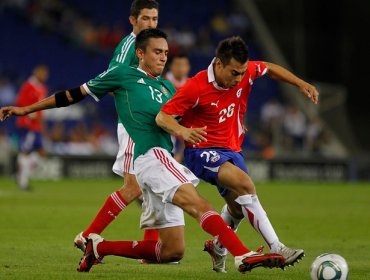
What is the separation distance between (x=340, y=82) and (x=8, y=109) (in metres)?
27.5

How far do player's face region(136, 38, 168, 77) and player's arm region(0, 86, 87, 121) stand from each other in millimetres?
603

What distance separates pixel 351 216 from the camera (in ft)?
52.9

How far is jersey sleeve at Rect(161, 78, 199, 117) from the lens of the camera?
8320 mm

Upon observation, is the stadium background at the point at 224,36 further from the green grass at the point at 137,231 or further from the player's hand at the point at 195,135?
the player's hand at the point at 195,135

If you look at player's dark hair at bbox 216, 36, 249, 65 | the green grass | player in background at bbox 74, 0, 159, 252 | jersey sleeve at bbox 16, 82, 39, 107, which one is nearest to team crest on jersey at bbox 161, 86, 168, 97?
player's dark hair at bbox 216, 36, 249, 65

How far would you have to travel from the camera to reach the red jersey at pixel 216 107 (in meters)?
8.67

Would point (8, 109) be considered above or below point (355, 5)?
below

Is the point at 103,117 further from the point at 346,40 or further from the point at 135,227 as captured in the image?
the point at 135,227

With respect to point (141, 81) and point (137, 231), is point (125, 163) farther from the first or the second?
point (137, 231)

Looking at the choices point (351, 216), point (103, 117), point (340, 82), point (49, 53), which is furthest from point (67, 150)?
point (351, 216)

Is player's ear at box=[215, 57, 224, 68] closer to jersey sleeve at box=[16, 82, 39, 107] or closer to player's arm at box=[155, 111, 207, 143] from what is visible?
player's arm at box=[155, 111, 207, 143]

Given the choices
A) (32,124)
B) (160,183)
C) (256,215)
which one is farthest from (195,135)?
(32,124)

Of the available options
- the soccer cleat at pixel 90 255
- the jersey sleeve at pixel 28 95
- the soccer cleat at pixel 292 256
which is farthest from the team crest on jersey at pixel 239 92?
the jersey sleeve at pixel 28 95

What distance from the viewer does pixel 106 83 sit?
8.68 metres
